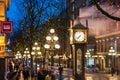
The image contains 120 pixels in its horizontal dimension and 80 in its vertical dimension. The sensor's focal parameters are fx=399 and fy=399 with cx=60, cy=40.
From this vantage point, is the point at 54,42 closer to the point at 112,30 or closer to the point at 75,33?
the point at 75,33

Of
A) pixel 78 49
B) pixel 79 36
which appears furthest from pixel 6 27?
pixel 78 49

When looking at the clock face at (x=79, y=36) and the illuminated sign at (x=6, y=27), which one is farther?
the clock face at (x=79, y=36)

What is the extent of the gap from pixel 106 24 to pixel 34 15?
5757 cm

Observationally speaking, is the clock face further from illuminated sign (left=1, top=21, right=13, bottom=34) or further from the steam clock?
illuminated sign (left=1, top=21, right=13, bottom=34)

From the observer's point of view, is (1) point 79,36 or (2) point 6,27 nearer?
(2) point 6,27

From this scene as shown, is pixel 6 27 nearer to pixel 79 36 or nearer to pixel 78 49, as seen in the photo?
pixel 79 36

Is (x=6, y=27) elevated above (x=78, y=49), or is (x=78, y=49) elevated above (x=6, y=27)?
(x=6, y=27)

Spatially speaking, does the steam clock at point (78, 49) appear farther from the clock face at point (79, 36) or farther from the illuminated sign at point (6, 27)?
the illuminated sign at point (6, 27)

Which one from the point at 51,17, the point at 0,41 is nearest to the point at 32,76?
the point at 0,41

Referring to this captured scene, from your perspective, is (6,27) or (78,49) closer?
(6,27)

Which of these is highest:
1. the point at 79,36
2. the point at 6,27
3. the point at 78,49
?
the point at 6,27

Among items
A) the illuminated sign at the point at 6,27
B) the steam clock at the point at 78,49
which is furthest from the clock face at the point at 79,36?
the illuminated sign at the point at 6,27

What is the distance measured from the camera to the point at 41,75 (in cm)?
2964

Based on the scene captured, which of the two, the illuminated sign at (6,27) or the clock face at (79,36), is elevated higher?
the illuminated sign at (6,27)
